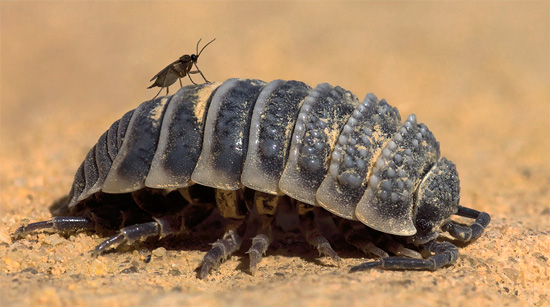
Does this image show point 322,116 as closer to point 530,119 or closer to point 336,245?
point 336,245

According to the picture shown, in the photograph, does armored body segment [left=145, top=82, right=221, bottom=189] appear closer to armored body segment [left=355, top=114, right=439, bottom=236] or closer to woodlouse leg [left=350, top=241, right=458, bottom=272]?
armored body segment [left=355, top=114, right=439, bottom=236]

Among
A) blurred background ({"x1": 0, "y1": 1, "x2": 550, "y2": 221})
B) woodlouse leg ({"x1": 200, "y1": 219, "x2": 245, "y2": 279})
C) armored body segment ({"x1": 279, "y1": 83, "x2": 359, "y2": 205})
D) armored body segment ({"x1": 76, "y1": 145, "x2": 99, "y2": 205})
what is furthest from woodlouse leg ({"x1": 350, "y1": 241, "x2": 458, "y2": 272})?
blurred background ({"x1": 0, "y1": 1, "x2": 550, "y2": 221})

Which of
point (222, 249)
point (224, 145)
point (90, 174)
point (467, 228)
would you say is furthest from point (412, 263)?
point (90, 174)

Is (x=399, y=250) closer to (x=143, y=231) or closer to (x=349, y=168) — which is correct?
(x=349, y=168)

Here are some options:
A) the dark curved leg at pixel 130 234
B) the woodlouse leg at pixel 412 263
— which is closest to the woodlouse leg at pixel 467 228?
the woodlouse leg at pixel 412 263

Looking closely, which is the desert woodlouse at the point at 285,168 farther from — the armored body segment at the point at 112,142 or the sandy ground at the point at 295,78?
the sandy ground at the point at 295,78
